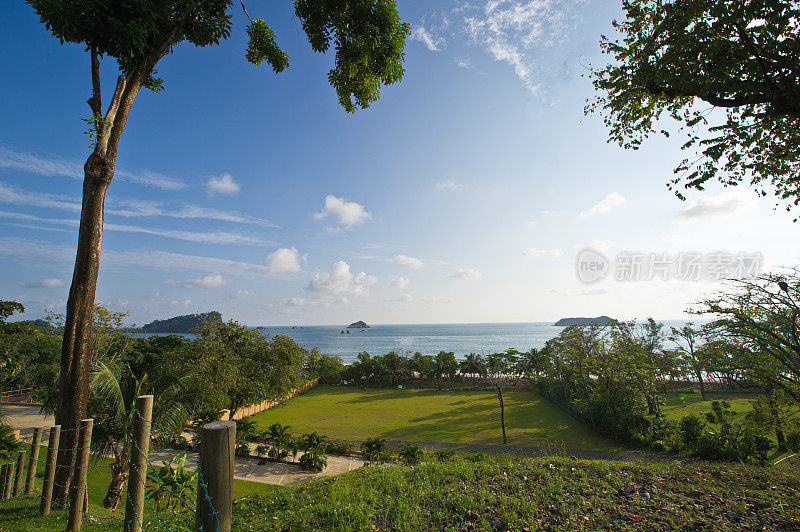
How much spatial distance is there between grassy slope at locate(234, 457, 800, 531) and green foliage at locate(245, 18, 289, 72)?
7790mm

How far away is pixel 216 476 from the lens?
81.0 inches

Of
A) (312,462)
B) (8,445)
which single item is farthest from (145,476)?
(312,462)

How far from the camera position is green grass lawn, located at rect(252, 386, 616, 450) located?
20109mm

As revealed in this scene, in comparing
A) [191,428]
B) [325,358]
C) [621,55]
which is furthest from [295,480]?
[325,358]

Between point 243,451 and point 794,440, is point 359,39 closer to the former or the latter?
point 243,451

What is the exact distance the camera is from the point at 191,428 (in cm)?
1866

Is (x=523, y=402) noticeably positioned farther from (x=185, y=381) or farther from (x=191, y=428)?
(x=185, y=381)

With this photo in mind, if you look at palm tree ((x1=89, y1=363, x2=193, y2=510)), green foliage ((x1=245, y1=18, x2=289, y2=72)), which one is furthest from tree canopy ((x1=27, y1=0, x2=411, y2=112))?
palm tree ((x1=89, y1=363, x2=193, y2=510))

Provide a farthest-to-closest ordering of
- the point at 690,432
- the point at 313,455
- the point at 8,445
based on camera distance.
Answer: the point at 690,432
the point at 313,455
the point at 8,445

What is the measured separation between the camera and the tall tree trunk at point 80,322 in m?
4.41

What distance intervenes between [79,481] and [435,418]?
941 inches

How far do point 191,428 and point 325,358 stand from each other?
25.7 metres

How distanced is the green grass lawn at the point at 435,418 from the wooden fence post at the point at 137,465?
16484 millimetres

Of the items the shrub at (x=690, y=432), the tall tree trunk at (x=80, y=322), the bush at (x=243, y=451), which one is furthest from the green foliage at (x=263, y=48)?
the shrub at (x=690, y=432)
